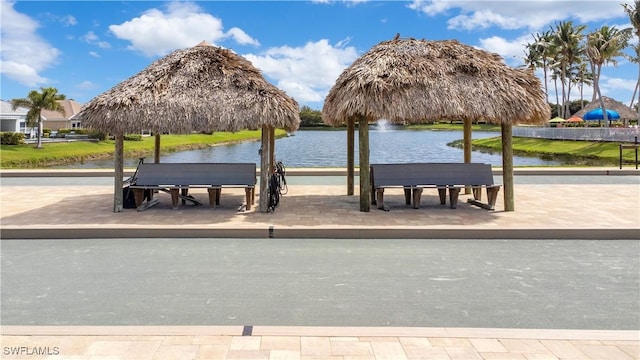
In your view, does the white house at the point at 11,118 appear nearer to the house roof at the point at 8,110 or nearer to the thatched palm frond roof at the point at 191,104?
the house roof at the point at 8,110

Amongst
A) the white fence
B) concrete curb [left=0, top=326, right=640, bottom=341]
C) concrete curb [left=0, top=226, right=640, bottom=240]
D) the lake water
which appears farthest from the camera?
the white fence

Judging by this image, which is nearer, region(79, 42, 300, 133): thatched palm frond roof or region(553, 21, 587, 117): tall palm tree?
region(79, 42, 300, 133): thatched palm frond roof

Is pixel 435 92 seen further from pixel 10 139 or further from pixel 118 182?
pixel 10 139

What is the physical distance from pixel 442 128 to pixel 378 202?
10608 cm

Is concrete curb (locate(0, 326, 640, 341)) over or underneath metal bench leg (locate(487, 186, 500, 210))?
underneath

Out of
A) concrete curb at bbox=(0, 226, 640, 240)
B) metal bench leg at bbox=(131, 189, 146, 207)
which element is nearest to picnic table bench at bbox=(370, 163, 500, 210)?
concrete curb at bbox=(0, 226, 640, 240)

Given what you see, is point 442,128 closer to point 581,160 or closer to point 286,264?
point 581,160

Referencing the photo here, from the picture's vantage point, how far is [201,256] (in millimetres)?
6348

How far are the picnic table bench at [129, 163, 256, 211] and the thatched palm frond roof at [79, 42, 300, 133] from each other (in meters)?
0.95

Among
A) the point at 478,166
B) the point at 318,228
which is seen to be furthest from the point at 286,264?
the point at 478,166

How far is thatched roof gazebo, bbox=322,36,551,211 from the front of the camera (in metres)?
8.74

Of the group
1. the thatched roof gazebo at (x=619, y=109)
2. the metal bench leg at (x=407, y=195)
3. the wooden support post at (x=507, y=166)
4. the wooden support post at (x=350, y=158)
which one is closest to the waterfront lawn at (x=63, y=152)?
the wooden support post at (x=350, y=158)

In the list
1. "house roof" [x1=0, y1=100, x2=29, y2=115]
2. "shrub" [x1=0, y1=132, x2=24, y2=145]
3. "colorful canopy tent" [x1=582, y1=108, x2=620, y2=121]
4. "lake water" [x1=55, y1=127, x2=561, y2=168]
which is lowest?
"lake water" [x1=55, y1=127, x2=561, y2=168]

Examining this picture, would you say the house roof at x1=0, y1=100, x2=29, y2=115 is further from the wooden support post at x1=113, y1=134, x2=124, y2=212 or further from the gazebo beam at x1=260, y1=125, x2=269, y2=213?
the gazebo beam at x1=260, y1=125, x2=269, y2=213
